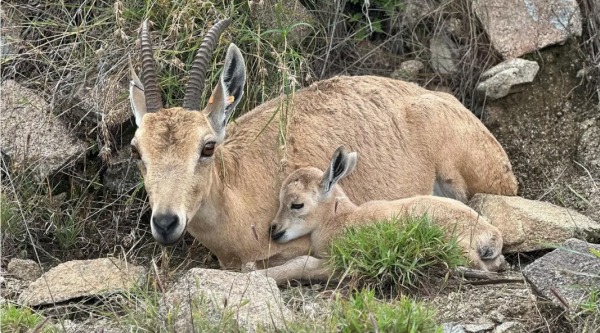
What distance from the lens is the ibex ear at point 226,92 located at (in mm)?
6727

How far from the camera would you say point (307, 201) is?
7.16 meters

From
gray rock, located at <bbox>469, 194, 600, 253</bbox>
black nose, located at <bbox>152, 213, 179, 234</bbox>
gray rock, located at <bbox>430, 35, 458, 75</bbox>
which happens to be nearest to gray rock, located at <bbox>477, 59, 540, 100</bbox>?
gray rock, located at <bbox>430, 35, 458, 75</bbox>

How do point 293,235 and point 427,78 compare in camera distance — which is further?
point 427,78

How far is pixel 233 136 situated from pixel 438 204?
1855 mm

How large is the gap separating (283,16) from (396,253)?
3076 millimetres

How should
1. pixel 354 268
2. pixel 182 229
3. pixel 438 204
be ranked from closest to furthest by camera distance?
pixel 182 229
pixel 354 268
pixel 438 204

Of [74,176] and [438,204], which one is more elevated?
[438,204]

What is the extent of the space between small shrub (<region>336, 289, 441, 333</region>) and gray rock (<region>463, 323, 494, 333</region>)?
1.13 ft

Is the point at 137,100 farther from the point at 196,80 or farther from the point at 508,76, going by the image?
the point at 508,76

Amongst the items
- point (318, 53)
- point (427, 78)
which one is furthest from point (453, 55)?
point (318, 53)

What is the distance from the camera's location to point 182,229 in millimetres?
6023

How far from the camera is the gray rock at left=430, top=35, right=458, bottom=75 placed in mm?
9695

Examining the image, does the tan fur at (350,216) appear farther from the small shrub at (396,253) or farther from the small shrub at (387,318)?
the small shrub at (387,318)

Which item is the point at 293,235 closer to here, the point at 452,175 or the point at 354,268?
the point at 354,268
